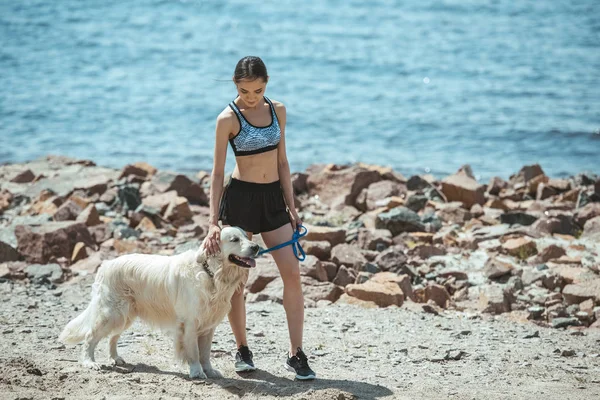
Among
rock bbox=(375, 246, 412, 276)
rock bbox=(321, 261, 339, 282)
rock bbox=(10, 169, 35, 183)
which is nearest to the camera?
rock bbox=(321, 261, 339, 282)

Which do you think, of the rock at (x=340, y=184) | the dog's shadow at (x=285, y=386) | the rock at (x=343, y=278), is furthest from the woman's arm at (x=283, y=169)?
the rock at (x=340, y=184)

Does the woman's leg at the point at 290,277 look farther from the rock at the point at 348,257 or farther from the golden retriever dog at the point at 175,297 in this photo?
the rock at the point at 348,257

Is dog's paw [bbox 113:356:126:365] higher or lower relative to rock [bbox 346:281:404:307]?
higher

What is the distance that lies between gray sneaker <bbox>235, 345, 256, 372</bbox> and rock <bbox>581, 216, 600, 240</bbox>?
6.86m

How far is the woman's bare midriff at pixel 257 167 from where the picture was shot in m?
6.81

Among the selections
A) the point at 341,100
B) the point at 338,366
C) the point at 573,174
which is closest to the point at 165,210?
the point at 338,366

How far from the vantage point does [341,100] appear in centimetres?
2545

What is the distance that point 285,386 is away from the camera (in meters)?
6.82

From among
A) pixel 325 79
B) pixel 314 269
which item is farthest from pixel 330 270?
pixel 325 79

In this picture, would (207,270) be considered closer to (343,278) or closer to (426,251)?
(343,278)

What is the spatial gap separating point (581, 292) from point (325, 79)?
61.6 feet

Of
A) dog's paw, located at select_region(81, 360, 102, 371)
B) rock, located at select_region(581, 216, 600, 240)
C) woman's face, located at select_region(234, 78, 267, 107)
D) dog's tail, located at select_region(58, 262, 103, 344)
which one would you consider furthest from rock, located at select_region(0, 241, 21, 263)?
rock, located at select_region(581, 216, 600, 240)

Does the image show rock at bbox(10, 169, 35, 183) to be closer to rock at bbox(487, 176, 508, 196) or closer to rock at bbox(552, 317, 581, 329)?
rock at bbox(487, 176, 508, 196)

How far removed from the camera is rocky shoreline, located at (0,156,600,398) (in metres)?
9.94
